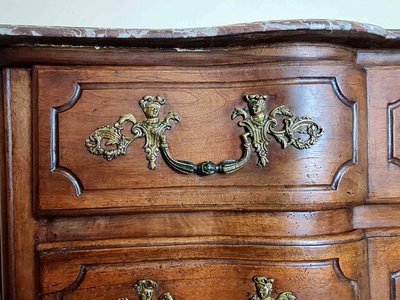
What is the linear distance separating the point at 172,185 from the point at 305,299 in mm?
216

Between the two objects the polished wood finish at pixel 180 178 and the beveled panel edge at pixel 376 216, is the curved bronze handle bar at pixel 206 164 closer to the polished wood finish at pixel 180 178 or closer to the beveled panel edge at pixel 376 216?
the polished wood finish at pixel 180 178

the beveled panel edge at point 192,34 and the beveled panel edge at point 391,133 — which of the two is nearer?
the beveled panel edge at point 192,34

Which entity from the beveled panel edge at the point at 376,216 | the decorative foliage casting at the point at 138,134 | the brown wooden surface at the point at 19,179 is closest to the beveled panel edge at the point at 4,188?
the brown wooden surface at the point at 19,179

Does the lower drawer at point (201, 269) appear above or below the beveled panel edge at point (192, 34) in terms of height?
below

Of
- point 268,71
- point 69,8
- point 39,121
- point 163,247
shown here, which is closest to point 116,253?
point 163,247

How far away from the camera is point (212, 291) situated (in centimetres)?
65

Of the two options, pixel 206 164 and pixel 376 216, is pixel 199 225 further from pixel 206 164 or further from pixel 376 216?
pixel 376 216

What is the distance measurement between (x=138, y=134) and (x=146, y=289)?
19cm

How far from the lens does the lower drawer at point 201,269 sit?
0.63m

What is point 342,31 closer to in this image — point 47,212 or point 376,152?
point 376,152

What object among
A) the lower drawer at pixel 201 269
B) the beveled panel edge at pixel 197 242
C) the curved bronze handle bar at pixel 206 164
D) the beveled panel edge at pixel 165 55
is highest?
the beveled panel edge at pixel 165 55

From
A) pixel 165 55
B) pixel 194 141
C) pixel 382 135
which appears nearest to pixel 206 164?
pixel 194 141

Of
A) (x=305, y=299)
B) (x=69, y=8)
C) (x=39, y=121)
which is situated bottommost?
(x=305, y=299)

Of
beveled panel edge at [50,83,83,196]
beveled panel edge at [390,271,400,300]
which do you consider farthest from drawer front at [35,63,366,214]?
beveled panel edge at [390,271,400,300]
